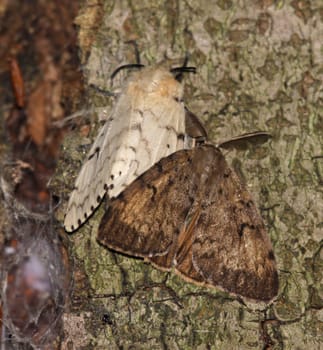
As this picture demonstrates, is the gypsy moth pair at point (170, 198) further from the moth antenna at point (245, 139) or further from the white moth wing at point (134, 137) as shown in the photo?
the moth antenna at point (245, 139)

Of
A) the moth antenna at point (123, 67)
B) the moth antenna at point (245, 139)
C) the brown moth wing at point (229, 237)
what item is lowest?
the brown moth wing at point (229, 237)

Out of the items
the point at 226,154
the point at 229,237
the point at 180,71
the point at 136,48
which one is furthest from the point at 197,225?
the point at 136,48

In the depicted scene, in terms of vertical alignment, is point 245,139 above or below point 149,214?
above

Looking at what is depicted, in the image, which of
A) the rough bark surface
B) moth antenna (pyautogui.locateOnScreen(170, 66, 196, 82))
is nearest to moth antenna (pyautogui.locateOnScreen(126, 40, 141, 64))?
the rough bark surface

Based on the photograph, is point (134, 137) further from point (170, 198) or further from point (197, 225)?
point (197, 225)

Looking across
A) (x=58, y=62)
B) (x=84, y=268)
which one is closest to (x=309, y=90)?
(x=84, y=268)

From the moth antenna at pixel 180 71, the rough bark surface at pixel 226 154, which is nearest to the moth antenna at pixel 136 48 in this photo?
the rough bark surface at pixel 226 154

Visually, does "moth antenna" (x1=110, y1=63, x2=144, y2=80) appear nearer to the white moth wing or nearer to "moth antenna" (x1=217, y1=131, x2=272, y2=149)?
the white moth wing
